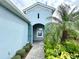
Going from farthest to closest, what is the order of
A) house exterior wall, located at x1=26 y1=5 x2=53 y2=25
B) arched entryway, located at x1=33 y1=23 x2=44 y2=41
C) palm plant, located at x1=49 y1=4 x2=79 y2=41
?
1. arched entryway, located at x1=33 y1=23 x2=44 y2=41
2. house exterior wall, located at x1=26 y1=5 x2=53 y2=25
3. palm plant, located at x1=49 y1=4 x2=79 y2=41

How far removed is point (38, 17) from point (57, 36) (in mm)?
13681

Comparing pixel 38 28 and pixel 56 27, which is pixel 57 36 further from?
pixel 38 28

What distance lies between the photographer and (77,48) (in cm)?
1365

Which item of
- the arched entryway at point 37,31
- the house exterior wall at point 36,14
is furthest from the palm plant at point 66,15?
the arched entryway at point 37,31

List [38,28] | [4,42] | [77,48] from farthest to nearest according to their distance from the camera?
[38,28]
[77,48]
[4,42]

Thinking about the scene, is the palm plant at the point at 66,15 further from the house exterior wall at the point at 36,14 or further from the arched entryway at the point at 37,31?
the arched entryway at the point at 37,31

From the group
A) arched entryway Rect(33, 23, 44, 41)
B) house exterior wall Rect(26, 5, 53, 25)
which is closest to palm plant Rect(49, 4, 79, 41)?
house exterior wall Rect(26, 5, 53, 25)

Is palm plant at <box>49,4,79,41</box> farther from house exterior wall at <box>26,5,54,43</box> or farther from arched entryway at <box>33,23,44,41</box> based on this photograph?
arched entryway at <box>33,23,44,41</box>

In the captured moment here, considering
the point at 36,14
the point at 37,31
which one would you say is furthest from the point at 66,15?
the point at 37,31

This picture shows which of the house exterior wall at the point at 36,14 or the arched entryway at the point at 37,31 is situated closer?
the house exterior wall at the point at 36,14

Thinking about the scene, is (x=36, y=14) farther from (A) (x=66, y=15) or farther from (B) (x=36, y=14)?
(A) (x=66, y=15)

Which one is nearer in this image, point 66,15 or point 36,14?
point 66,15

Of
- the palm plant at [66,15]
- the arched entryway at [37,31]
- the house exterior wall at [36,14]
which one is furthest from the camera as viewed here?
the arched entryway at [37,31]

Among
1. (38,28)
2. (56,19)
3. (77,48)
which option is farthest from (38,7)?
(77,48)
